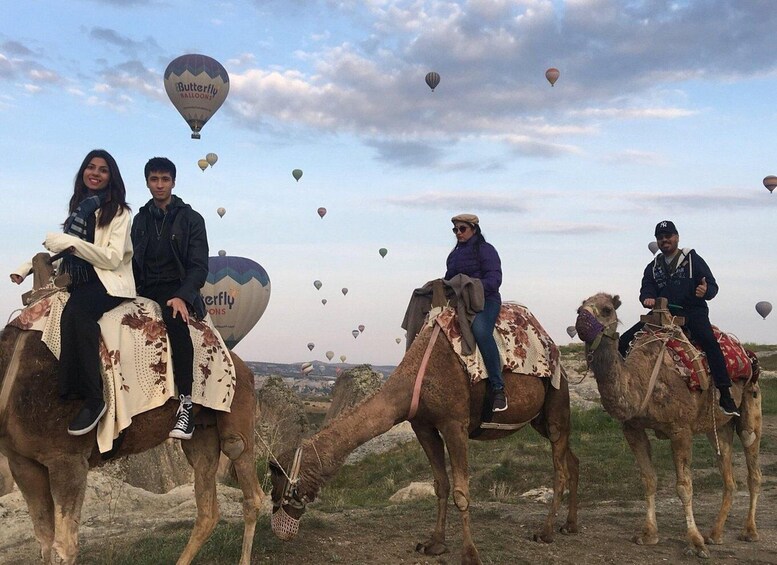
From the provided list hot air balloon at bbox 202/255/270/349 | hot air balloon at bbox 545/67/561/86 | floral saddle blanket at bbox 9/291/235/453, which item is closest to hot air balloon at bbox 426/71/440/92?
hot air balloon at bbox 545/67/561/86

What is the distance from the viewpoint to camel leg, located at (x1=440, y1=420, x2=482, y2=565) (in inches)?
291

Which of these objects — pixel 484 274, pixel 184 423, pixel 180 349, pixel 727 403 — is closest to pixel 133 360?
pixel 180 349

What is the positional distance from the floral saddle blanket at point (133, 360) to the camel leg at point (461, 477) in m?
2.26

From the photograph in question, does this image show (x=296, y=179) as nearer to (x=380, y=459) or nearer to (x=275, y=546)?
(x=380, y=459)

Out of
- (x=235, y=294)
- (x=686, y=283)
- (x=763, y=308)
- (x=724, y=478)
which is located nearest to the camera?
(x=686, y=283)

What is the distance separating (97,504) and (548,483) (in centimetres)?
756

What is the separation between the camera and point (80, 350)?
5812 mm

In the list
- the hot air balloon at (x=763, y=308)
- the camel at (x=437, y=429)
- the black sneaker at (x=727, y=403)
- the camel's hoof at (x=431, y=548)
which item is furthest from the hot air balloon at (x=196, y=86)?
the hot air balloon at (x=763, y=308)

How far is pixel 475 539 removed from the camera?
839cm

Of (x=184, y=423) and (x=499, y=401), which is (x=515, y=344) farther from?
A: (x=184, y=423)

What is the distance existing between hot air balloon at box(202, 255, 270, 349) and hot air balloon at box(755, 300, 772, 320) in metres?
38.1

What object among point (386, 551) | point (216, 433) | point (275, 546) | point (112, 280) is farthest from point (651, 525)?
point (112, 280)

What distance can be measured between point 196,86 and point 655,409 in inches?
1332

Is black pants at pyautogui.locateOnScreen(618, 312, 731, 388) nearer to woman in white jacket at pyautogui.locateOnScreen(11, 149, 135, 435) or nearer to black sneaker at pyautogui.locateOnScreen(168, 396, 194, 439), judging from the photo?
black sneaker at pyautogui.locateOnScreen(168, 396, 194, 439)
